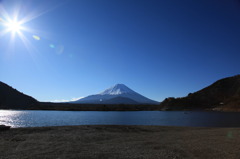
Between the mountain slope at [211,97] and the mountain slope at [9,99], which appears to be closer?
the mountain slope at [211,97]

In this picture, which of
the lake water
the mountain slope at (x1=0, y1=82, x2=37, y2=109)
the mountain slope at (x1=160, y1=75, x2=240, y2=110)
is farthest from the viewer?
the mountain slope at (x1=0, y1=82, x2=37, y2=109)

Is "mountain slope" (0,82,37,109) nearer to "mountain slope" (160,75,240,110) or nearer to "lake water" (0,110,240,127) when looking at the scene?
"lake water" (0,110,240,127)

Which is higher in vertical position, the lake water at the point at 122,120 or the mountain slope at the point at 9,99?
the mountain slope at the point at 9,99

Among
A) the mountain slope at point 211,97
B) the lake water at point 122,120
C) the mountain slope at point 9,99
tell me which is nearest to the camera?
the lake water at point 122,120

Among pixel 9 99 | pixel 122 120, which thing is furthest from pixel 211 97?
pixel 9 99

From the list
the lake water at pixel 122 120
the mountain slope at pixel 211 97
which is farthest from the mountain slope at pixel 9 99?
the mountain slope at pixel 211 97

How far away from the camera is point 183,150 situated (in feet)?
41.9

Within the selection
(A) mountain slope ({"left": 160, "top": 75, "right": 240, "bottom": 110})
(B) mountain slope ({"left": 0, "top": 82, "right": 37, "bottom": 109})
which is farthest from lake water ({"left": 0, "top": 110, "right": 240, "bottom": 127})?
(B) mountain slope ({"left": 0, "top": 82, "right": 37, "bottom": 109})

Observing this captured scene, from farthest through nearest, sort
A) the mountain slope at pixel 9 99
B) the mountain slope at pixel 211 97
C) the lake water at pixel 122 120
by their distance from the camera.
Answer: the mountain slope at pixel 9 99
the mountain slope at pixel 211 97
the lake water at pixel 122 120

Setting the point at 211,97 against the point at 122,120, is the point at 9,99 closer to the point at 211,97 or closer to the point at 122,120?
the point at 122,120

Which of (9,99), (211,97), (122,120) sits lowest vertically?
(122,120)

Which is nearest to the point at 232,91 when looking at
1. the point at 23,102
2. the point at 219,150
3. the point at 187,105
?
the point at 187,105

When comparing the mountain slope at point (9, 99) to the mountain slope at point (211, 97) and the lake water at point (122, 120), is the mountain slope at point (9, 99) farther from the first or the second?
the mountain slope at point (211, 97)

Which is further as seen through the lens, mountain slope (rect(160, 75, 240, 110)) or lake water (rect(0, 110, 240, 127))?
mountain slope (rect(160, 75, 240, 110))
